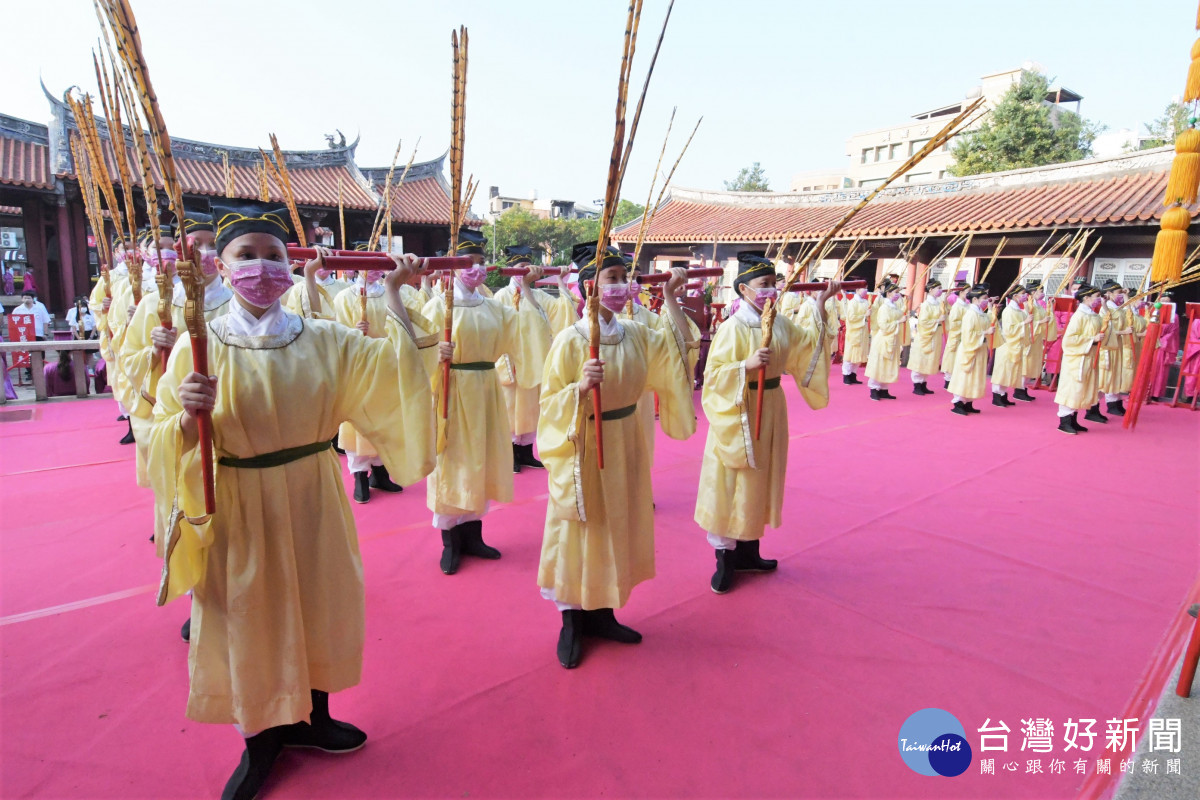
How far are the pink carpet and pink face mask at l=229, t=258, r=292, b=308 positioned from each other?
173 centimetres

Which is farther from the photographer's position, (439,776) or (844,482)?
(844,482)

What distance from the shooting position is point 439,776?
243cm

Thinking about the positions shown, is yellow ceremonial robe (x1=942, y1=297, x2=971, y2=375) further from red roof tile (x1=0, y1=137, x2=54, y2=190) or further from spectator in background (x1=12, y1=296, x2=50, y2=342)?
red roof tile (x1=0, y1=137, x2=54, y2=190)

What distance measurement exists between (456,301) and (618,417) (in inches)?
69.3

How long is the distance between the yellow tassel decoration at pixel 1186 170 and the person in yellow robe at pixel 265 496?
13.5 ft

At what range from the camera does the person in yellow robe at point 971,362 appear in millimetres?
9414

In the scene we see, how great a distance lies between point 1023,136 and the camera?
21.6m

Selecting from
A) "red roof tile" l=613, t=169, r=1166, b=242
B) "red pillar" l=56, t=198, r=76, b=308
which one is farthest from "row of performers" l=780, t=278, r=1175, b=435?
"red pillar" l=56, t=198, r=76, b=308

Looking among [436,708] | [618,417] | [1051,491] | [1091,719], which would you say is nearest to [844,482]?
[1051,491]

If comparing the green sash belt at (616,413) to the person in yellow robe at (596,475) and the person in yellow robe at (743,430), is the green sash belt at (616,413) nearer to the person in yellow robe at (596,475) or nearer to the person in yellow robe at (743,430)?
the person in yellow robe at (596,475)

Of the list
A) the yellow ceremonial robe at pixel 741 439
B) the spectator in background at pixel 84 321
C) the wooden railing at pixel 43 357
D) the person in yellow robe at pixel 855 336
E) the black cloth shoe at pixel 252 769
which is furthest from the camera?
the person in yellow robe at pixel 855 336

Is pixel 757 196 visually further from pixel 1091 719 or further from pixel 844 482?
pixel 1091 719

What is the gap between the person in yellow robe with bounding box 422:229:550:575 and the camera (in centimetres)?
408

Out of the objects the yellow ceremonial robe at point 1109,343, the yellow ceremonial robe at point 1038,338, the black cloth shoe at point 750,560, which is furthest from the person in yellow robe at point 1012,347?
the black cloth shoe at point 750,560
